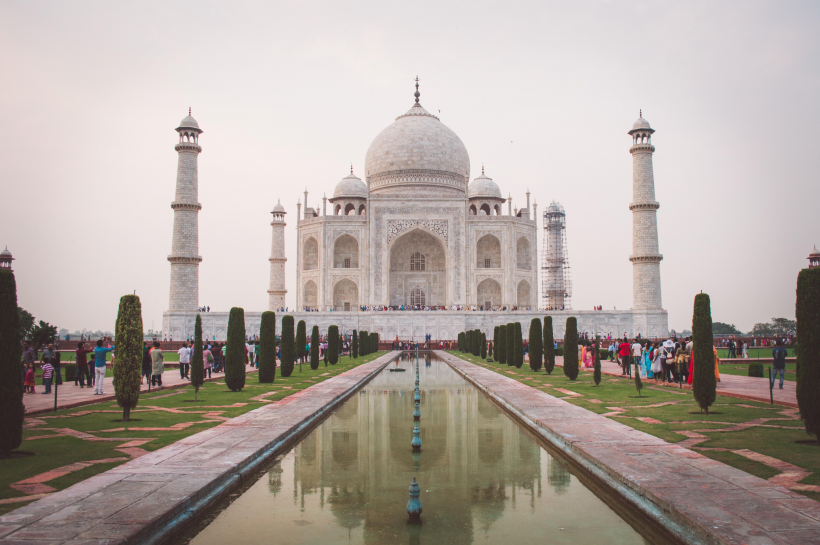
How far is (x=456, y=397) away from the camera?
9203 millimetres

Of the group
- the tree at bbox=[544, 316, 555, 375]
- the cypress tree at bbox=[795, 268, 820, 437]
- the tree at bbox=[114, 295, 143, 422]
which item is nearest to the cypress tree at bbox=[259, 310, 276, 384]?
the tree at bbox=[114, 295, 143, 422]

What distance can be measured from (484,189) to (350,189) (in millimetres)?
7527

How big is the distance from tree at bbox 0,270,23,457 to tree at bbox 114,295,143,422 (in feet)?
5.08

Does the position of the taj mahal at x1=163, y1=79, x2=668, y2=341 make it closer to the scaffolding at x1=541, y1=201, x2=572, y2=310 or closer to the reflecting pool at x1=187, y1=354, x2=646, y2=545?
the scaffolding at x1=541, y1=201, x2=572, y2=310

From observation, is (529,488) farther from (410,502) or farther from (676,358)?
(676,358)

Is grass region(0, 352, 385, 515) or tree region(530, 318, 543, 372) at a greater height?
tree region(530, 318, 543, 372)

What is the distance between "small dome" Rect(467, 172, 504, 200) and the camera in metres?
35.3

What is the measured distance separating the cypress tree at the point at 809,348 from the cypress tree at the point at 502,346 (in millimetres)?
11798

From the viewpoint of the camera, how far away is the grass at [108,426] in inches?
171

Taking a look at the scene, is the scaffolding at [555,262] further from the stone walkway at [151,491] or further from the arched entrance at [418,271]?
the stone walkway at [151,491]

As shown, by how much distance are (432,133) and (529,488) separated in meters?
32.2

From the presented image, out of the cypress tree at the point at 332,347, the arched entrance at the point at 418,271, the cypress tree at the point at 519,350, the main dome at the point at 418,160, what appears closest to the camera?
the cypress tree at the point at 519,350

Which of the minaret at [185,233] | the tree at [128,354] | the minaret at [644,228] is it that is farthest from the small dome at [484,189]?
the tree at [128,354]

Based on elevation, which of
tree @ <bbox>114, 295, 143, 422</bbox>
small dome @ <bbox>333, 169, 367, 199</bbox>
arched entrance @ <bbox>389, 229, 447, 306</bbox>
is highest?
small dome @ <bbox>333, 169, 367, 199</bbox>
